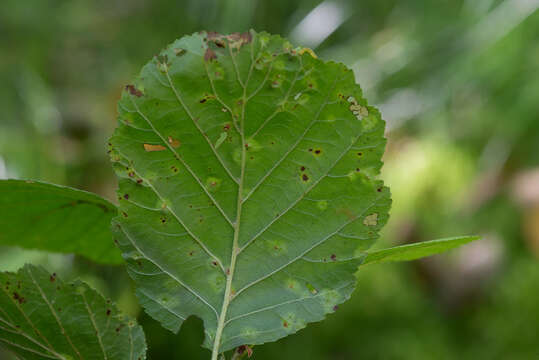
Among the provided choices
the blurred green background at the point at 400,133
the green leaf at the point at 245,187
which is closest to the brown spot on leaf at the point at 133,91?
the green leaf at the point at 245,187

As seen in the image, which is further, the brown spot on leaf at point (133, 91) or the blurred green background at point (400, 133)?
the blurred green background at point (400, 133)

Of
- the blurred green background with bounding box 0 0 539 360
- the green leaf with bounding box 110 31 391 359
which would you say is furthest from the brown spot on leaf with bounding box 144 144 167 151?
the blurred green background with bounding box 0 0 539 360

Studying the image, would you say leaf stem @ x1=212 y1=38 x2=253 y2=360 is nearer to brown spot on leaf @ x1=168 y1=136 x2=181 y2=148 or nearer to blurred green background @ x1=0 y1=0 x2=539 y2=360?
brown spot on leaf @ x1=168 y1=136 x2=181 y2=148

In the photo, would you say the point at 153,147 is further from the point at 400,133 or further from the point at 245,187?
the point at 400,133

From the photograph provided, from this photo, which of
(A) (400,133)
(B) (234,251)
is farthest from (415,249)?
(A) (400,133)

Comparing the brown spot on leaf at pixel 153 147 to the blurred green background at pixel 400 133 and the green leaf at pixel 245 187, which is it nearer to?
the green leaf at pixel 245 187
